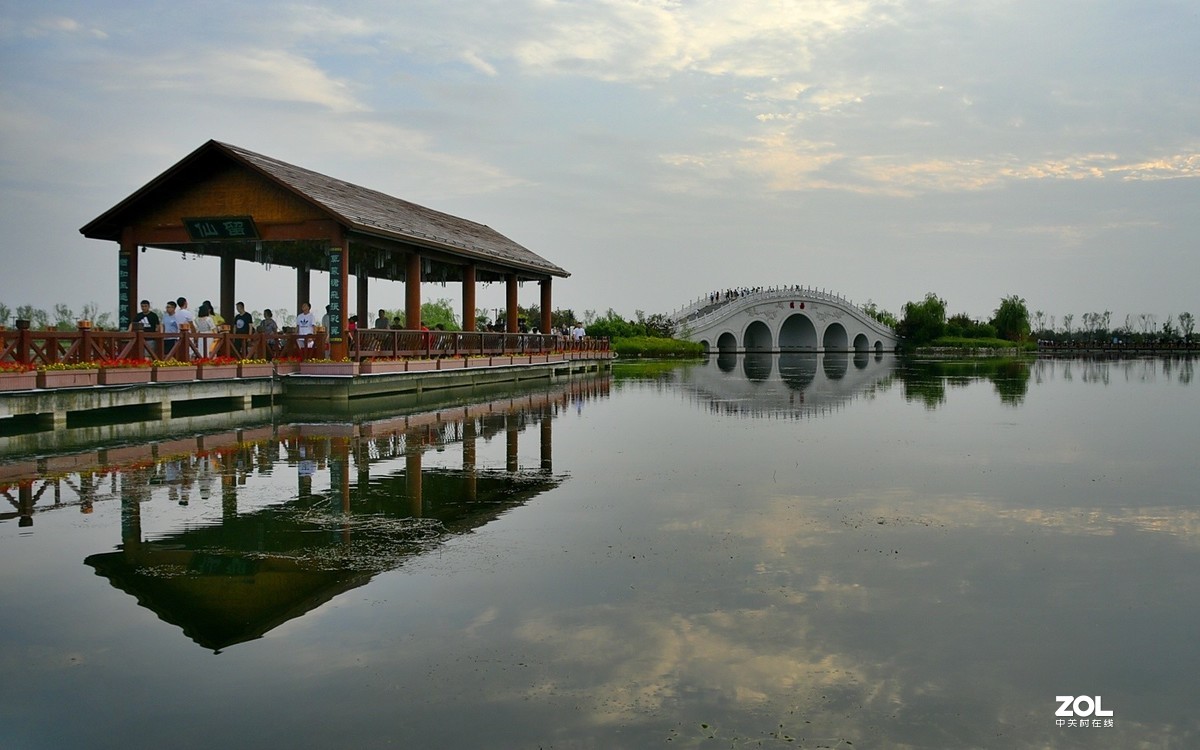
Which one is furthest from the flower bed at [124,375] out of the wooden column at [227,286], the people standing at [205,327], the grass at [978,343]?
the grass at [978,343]

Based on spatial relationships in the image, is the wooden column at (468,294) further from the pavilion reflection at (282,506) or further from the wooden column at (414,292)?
the pavilion reflection at (282,506)

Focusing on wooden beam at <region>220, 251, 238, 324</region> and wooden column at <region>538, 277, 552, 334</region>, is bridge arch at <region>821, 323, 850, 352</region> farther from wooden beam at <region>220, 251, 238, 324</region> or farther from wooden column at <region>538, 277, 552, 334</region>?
wooden beam at <region>220, 251, 238, 324</region>

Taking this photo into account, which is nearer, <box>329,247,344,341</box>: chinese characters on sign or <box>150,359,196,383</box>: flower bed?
<box>150,359,196,383</box>: flower bed

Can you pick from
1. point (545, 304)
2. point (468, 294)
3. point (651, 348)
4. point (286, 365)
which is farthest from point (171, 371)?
point (651, 348)

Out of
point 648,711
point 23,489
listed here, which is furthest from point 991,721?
point 23,489

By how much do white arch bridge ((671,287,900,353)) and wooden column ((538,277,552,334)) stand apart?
102 ft

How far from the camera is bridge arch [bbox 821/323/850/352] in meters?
85.4

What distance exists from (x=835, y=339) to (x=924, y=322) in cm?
881

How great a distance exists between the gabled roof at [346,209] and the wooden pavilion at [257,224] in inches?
1.3

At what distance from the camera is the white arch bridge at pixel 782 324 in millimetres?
68125

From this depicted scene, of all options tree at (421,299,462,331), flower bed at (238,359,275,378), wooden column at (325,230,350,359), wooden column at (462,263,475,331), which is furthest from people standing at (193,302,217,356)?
tree at (421,299,462,331)

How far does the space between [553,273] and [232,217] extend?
14.3 m

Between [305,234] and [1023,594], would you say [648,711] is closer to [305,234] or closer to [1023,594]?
[1023,594]

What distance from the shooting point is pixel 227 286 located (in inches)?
914
